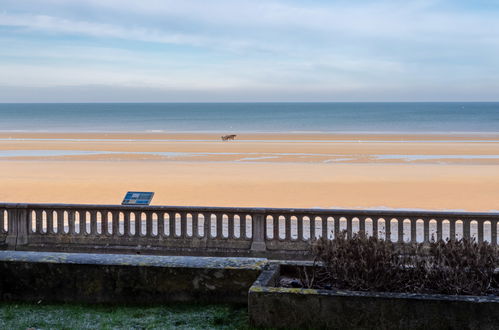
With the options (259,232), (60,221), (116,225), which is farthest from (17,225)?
(259,232)

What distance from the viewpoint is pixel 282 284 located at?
6395mm

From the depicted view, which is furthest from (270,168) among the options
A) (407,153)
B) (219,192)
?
(407,153)

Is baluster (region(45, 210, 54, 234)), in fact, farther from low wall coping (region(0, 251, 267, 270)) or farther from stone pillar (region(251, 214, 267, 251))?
low wall coping (region(0, 251, 267, 270))

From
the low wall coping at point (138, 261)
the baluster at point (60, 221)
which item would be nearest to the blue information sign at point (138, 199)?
the baluster at point (60, 221)

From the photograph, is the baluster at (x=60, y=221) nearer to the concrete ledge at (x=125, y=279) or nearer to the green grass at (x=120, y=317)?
the concrete ledge at (x=125, y=279)

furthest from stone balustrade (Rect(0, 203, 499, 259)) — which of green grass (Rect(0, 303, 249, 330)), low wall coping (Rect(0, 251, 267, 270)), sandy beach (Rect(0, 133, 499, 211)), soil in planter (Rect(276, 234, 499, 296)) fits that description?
sandy beach (Rect(0, 133, 499, 211))

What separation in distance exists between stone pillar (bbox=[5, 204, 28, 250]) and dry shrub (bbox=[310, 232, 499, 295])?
587 cm

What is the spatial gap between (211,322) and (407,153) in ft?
133

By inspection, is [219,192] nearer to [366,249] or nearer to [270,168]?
[270,168]

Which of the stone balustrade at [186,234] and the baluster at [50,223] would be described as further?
the baluster at [50,223]

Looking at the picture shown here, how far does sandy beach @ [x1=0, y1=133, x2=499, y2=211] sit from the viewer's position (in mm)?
22141

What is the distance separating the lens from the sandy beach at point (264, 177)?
2214 centimetres

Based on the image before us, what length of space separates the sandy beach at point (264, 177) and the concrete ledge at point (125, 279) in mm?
14329

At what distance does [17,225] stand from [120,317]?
203 inches
